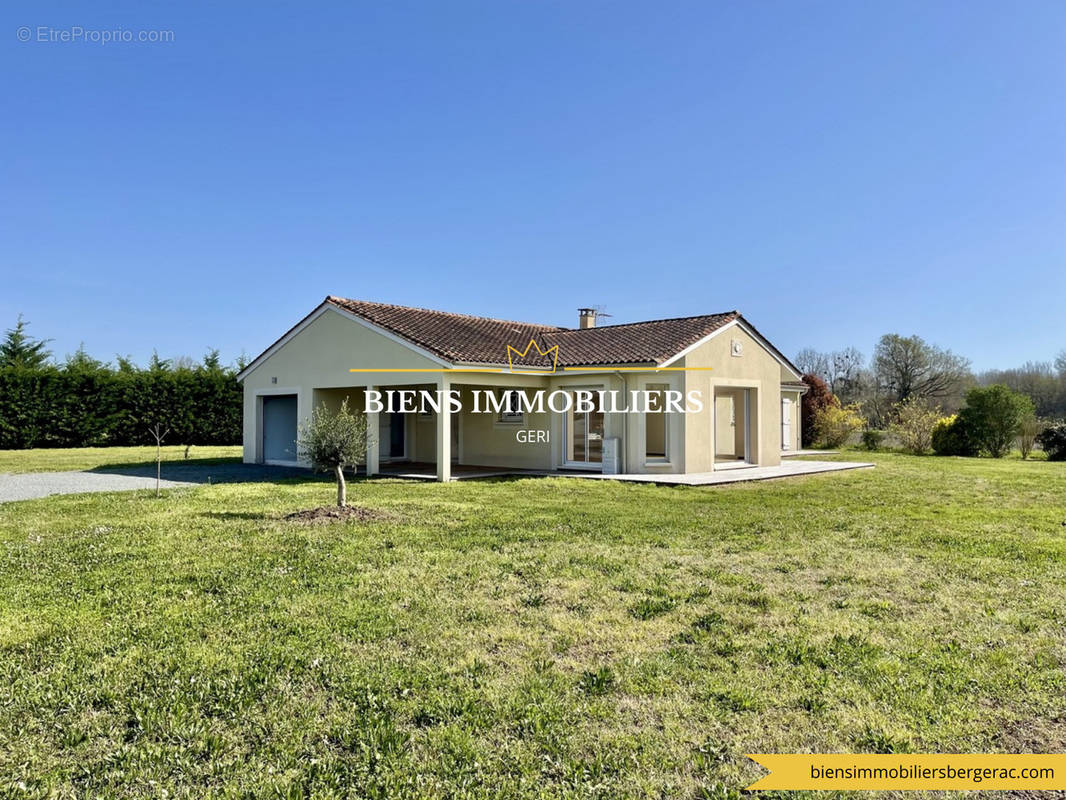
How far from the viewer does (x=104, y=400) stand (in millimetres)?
31828

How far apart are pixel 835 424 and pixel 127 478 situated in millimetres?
32993

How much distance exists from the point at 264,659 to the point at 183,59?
14.6 metres

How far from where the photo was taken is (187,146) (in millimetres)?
17125

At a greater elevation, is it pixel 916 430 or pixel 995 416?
pixel 995 416

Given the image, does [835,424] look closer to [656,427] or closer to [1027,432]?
[1027,432]

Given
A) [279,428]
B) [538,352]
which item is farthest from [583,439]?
[279,428]

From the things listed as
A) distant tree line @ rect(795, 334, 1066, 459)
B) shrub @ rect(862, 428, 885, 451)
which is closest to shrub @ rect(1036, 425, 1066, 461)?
distant tree line @ rect(795, 334, 1066, 459)

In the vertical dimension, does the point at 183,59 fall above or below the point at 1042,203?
above

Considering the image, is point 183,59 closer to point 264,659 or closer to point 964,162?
point 264,659

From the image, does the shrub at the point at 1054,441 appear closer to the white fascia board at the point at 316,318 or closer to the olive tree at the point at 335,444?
the white fascia board at the point at 316,318

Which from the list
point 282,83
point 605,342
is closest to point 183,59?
point 282,83

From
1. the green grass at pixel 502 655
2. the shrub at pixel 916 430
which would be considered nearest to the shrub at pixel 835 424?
the shrub at pixel 916 430

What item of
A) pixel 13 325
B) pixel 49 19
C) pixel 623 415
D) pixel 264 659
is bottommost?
pixel 264 659

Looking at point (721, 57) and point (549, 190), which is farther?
point (549, 190)
